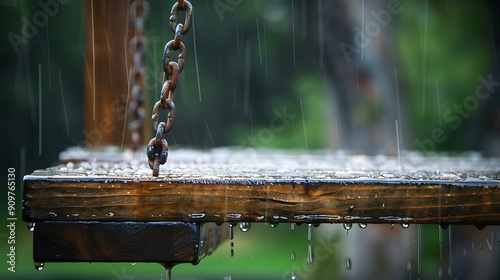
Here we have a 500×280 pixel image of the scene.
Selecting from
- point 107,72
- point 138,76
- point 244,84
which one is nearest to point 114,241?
point 138,76

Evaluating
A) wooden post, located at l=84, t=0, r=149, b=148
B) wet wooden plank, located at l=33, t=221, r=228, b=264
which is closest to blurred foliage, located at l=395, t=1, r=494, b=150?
wooden post, located at l=84, t=0, r=149, b=148

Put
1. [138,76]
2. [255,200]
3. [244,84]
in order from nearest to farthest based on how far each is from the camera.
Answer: [255,200], [138,76], [244,84]

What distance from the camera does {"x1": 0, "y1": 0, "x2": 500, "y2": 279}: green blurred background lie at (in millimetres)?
11859

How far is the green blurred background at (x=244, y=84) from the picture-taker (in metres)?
11.9

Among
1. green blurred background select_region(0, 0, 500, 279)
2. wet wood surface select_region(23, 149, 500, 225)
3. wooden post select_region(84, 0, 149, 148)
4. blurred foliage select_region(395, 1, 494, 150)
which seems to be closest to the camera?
wet wood surface select_region(23, 149, 500, 225)

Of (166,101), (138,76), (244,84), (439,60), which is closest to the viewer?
(166,101)

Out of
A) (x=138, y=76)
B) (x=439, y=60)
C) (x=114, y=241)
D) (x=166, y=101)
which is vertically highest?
(x=439, y=60)

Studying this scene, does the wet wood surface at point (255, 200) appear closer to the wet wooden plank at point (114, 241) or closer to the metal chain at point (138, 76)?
the wet wooden plank at point (114, 241)

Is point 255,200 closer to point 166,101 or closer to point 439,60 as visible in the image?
point 166,101

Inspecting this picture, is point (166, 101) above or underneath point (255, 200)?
above

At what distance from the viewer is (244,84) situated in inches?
656

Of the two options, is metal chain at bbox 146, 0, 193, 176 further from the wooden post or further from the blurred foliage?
the blurred foliage

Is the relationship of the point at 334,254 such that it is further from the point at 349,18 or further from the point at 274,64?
the point at 274,64

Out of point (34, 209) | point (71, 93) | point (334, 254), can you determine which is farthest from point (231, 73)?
point (34, 209)
